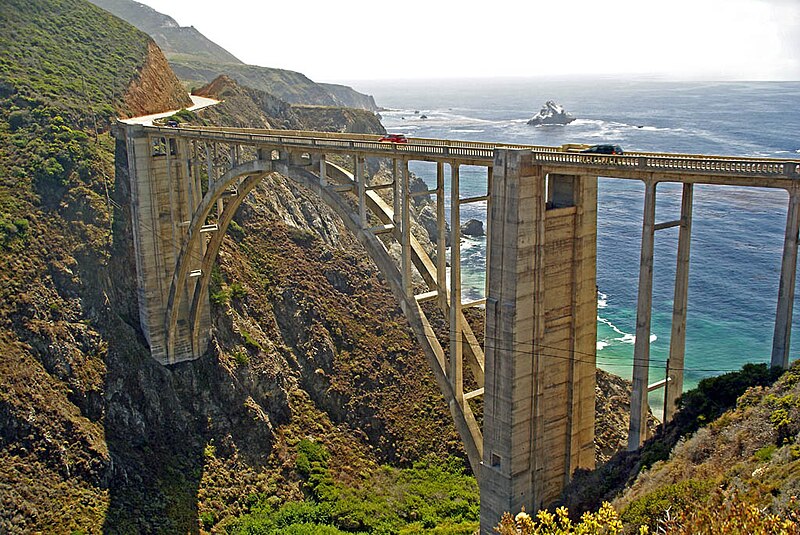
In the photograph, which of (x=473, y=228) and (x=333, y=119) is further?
(x=333, y=119)

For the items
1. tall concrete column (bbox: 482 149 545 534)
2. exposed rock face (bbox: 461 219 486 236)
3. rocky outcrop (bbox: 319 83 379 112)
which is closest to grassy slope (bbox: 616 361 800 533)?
tall concrete column (bbox: 482 149 545 534)

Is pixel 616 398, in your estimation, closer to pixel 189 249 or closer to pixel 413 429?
pixel 413 429

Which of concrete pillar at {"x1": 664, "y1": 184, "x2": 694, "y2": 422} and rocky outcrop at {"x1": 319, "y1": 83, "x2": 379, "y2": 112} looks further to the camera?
rocky outcrop at {"x1": 319, "y1": 83, "x2": 379, "y2": 112}

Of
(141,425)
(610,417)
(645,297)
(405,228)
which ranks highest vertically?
(405,228)

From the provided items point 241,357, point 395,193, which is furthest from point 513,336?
point 241,357

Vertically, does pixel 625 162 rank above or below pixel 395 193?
above

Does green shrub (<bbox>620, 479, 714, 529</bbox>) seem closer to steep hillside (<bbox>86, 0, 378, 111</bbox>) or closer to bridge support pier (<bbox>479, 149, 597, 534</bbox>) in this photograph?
bridge support pier (<bbox>479, 149, 597, 534</bbox>)

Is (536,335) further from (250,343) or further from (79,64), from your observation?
(79,64)
